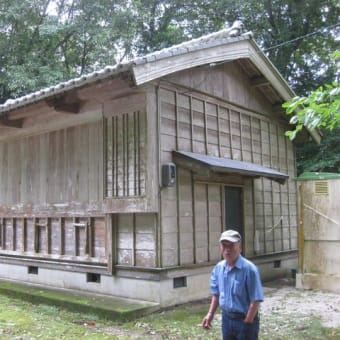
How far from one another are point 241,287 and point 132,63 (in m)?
3.75

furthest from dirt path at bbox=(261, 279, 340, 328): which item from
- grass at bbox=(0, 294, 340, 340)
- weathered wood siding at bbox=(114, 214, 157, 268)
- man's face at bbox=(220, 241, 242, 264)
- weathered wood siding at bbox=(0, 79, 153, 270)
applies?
man's face at bbox=(220, 241, 242, 264)

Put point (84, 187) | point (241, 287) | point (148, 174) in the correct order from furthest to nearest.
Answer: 1. point (84, 187)
2. point (148, 174)
3. point (241, 287)

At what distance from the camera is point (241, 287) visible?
11.5 feet

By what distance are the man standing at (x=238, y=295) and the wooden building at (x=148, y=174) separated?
3344 mm

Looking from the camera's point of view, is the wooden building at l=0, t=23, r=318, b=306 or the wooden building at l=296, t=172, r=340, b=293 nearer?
the wooden building at l=0, t=23, r=318, b=306

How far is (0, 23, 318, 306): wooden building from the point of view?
703cm

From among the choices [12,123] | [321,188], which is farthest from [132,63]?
[321,188]

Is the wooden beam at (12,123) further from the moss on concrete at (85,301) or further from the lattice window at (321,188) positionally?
the lattice window at (321,188)

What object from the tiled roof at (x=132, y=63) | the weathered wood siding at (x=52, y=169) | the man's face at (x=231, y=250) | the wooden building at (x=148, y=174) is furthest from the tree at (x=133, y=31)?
the man's face at (x=231, y=250)

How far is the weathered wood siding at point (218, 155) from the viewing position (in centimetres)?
732

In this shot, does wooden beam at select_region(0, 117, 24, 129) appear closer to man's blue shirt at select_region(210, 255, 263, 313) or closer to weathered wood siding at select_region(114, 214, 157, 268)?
weathered wood siding at select_region(114, 214, 157, 268)

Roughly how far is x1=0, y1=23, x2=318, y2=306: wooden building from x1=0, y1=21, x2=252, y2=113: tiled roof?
0.07 ft

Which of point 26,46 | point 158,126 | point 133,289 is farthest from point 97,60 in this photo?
point 133,289

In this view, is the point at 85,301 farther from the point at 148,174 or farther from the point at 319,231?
the point at 319,231
